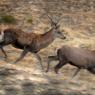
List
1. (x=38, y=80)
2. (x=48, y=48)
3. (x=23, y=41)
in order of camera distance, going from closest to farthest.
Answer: (x=38, y=80)
(x=23, y=41)
(x=48, y=48)

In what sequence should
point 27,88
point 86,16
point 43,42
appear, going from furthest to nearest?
point 86,16
point 43,42
point 27,88

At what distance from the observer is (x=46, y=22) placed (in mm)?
20688

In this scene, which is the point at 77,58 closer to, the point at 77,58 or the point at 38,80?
the point at 77,58

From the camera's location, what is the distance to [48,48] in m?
18.1

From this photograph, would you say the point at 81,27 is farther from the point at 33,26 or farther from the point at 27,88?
the point at 27,88

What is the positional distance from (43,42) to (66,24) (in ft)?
14.3

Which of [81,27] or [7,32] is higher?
[7,32]

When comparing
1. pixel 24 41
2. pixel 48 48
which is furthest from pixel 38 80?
pixel 48 48

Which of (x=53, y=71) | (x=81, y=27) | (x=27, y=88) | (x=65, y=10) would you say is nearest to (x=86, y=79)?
(x=53, y=71)

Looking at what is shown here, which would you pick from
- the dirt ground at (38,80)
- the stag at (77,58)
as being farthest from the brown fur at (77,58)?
the dirt ground at (38,80)

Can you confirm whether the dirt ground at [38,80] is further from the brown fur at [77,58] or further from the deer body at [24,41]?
the brown fur at [77,58]

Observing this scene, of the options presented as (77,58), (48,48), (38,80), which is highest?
(77,58)

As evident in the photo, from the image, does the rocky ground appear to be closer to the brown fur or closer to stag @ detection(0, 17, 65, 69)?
stag @ detection(0, 17, 65, 69)

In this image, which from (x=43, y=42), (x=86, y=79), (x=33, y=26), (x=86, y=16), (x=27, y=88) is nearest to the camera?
(x=27, y=88)
